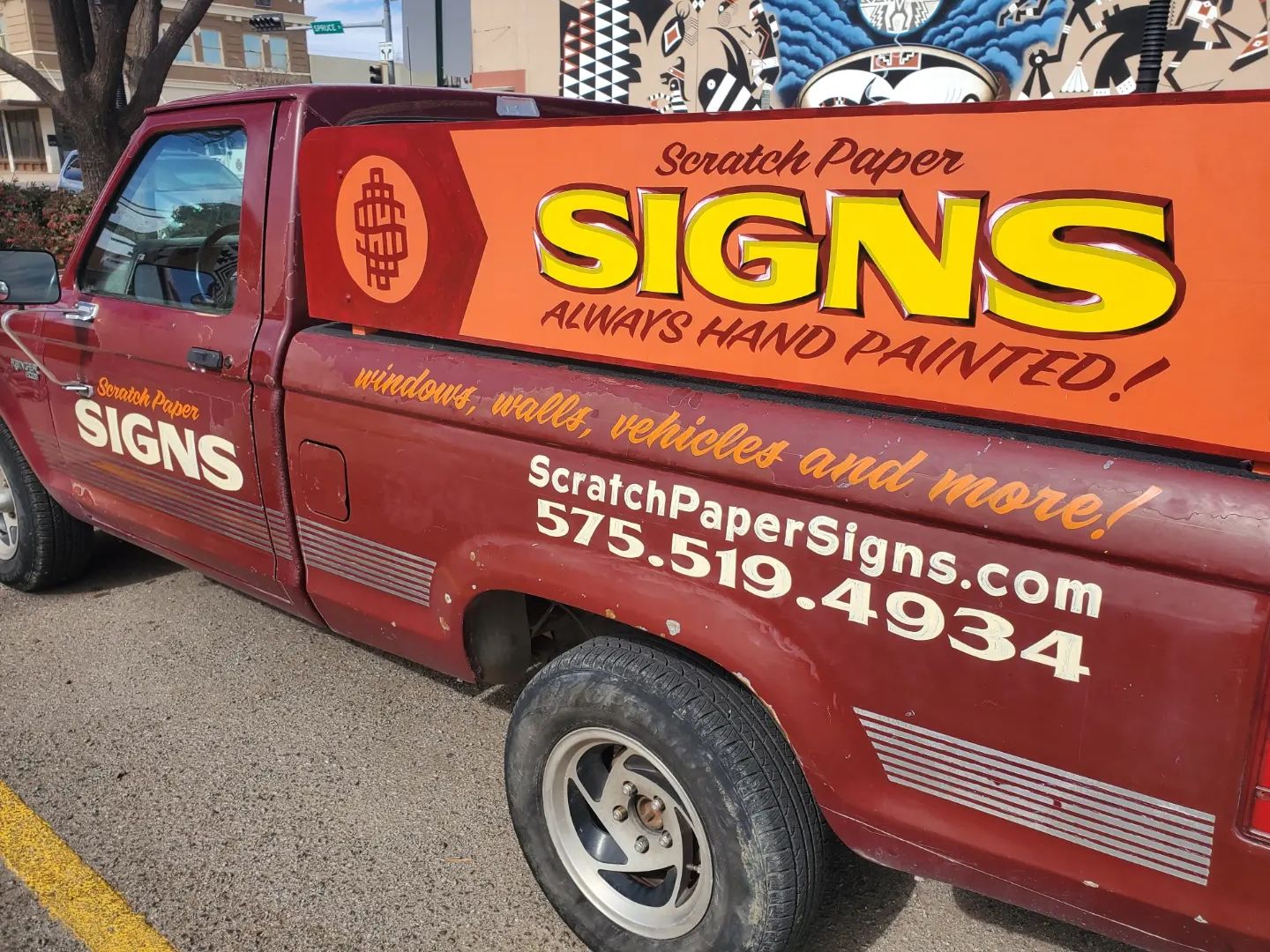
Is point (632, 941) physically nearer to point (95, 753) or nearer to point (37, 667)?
point (95, 753)

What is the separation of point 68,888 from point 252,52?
153 feet

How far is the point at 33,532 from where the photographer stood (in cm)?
393

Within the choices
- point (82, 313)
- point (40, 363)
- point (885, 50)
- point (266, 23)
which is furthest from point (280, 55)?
point (82, 313)

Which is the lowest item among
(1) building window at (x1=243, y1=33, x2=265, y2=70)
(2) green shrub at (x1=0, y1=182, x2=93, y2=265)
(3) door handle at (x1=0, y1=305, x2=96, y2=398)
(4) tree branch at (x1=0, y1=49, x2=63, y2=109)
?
(2) green shrub at (x1=0, y1=182, x2=93, y2=265)

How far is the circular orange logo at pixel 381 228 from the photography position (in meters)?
2.28

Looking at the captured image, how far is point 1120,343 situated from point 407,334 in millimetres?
1689

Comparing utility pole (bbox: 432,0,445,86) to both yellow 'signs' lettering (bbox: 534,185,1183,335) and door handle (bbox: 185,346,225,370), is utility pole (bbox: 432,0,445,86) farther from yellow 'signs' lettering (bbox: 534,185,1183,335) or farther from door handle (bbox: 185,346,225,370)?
yellow 'signs' lettering (bbox: 534,185,1183,335)

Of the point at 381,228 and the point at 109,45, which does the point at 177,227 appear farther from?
the point at 109,45

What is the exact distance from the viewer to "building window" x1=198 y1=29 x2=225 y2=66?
39.9m

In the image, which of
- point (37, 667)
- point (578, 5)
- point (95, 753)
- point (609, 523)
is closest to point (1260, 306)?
point (609, 523)

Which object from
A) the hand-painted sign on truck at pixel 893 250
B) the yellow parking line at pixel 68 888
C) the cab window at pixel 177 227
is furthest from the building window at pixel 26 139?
the hand-painted sign on truck at pixel 893 250

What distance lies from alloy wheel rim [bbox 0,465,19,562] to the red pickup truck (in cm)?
184

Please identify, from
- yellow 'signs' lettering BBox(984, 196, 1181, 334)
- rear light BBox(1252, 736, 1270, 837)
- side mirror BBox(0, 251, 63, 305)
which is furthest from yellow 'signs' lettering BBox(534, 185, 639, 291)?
side mirror BBox(0, 251, 63, 305)

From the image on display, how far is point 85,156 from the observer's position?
10477mm
